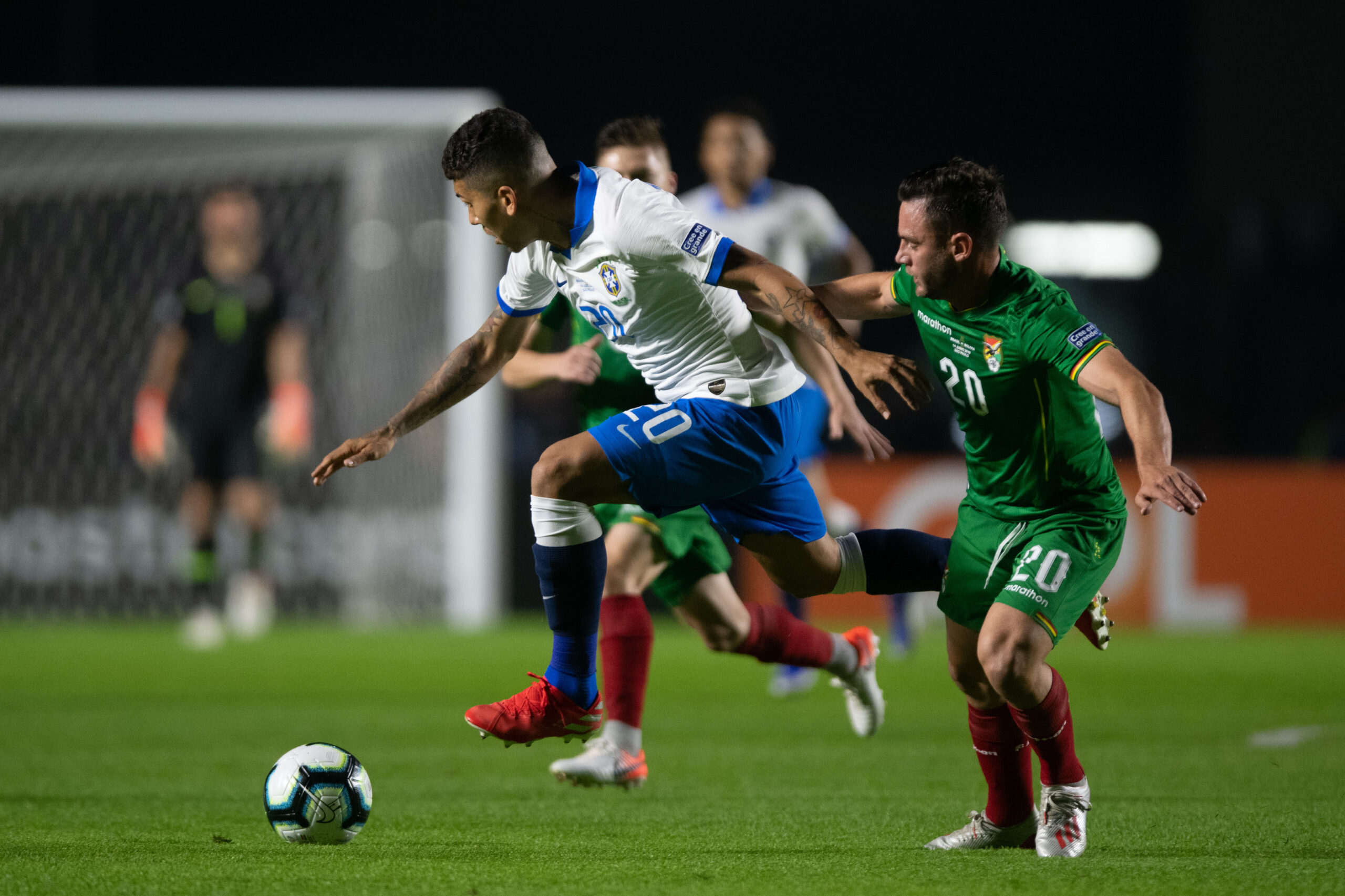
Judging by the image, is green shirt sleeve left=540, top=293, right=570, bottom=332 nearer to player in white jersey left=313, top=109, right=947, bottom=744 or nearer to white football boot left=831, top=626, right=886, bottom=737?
player in white jersey left=313, top=109, right=947, bottom=744

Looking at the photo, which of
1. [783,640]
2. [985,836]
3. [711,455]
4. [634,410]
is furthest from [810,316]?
[783,640]

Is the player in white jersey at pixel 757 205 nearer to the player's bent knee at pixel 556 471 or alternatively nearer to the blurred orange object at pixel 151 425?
the player's bent knee at pixel 556 471

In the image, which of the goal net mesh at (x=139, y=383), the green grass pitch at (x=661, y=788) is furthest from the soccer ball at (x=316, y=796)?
the goal net mesh at (x=139, y=383)

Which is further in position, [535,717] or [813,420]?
[813,420]

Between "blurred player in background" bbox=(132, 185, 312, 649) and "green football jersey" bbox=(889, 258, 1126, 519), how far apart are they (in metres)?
7.62

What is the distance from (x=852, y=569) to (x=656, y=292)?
94 cm

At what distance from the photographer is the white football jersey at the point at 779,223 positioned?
22.3 feet

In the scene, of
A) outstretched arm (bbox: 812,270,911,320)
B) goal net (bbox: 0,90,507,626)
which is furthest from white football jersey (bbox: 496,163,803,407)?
goal net (bbox: 0,90,507,626)

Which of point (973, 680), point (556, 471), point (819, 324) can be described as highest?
point (819, 324)

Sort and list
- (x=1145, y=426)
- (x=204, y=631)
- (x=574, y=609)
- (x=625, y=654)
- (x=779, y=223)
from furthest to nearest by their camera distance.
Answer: (x=204, y=631) → (x=779, y=223) → (x=625, y=654) → (x=574, y=609) → (x=1145, y=426)

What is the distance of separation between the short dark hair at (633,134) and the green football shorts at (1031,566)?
1806 millimetres

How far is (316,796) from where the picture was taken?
3.69m

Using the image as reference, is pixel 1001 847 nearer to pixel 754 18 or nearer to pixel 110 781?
pixel 110 781

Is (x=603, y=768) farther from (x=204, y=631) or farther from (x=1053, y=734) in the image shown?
(x=204, y=631)
